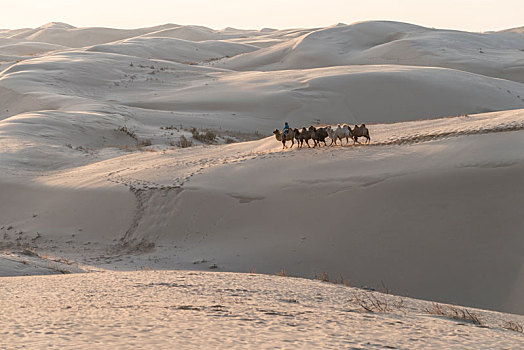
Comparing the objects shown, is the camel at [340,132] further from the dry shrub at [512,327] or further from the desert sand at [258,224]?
the dry shrub at [512,327]

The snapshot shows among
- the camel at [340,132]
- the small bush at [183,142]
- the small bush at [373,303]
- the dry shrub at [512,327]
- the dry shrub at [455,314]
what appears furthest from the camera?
the small bush at [183,142]

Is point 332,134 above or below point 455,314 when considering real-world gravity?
above


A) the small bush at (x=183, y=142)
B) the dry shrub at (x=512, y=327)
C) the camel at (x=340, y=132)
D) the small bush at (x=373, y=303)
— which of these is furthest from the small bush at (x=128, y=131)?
the dry shrub at (x=512, y=327)

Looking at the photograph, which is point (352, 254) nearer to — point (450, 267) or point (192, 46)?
point (450, 267)

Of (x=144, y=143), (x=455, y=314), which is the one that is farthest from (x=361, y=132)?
(x=144, y=143)

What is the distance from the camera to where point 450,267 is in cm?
1023

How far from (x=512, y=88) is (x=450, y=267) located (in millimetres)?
24804

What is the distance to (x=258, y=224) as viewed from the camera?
12531mm

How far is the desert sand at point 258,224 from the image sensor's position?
546 cm

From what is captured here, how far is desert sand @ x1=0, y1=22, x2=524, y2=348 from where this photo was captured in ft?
17.9

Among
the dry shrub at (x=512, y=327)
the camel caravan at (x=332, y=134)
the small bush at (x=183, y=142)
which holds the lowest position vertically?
the dry shrub at (x=512, y=327)

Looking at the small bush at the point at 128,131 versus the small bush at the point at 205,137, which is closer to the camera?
the small bush at the point at 205,137

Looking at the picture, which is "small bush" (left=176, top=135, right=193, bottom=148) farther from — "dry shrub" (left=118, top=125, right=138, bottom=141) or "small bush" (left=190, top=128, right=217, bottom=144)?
"dry shrub" (left=118, top=125, right=138, bottom=141)

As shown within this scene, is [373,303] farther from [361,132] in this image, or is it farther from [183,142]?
[183,142]
